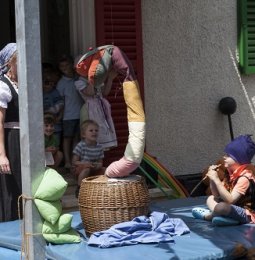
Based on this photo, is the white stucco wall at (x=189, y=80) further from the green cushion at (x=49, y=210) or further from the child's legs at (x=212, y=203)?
the green cushion at (x=49, y=210)

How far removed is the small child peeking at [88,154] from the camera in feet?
20.1

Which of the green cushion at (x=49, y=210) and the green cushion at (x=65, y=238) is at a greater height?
the green cushion at (x=49, y=210)

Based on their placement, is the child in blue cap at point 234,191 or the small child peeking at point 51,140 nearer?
the child in blue cap at point 234,191

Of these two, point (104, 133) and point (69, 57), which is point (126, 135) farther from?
point (69, 57)

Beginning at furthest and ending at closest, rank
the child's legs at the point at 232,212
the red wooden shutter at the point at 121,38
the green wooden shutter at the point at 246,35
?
1. the green wooden shutter at the point at 246,35
2. the red wooden shutter at the point at 121,38
3. the child's legs at the point at 232,212

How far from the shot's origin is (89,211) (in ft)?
15.1

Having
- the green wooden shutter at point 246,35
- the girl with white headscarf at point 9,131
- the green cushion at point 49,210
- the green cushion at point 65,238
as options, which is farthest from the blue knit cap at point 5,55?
the green wooden shutter at point 246,35

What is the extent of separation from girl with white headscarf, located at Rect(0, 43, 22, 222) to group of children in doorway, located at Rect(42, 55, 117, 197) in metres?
1.14

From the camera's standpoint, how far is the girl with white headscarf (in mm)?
4738

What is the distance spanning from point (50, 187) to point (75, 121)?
2618 mm

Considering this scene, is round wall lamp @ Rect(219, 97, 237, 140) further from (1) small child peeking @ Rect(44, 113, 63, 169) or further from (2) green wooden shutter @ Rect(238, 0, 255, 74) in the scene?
(1) small child peeking @ Rect(44, 113, 63, 169)

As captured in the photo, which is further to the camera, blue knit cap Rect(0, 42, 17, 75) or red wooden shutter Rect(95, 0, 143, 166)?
red wooden shutter Rect(95, 0, 143, 166)

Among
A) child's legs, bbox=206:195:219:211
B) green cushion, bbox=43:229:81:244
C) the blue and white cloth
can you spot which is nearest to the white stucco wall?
child's legs, bbox=206:195:219:211

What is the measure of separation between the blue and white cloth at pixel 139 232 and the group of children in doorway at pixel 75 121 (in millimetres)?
1544
